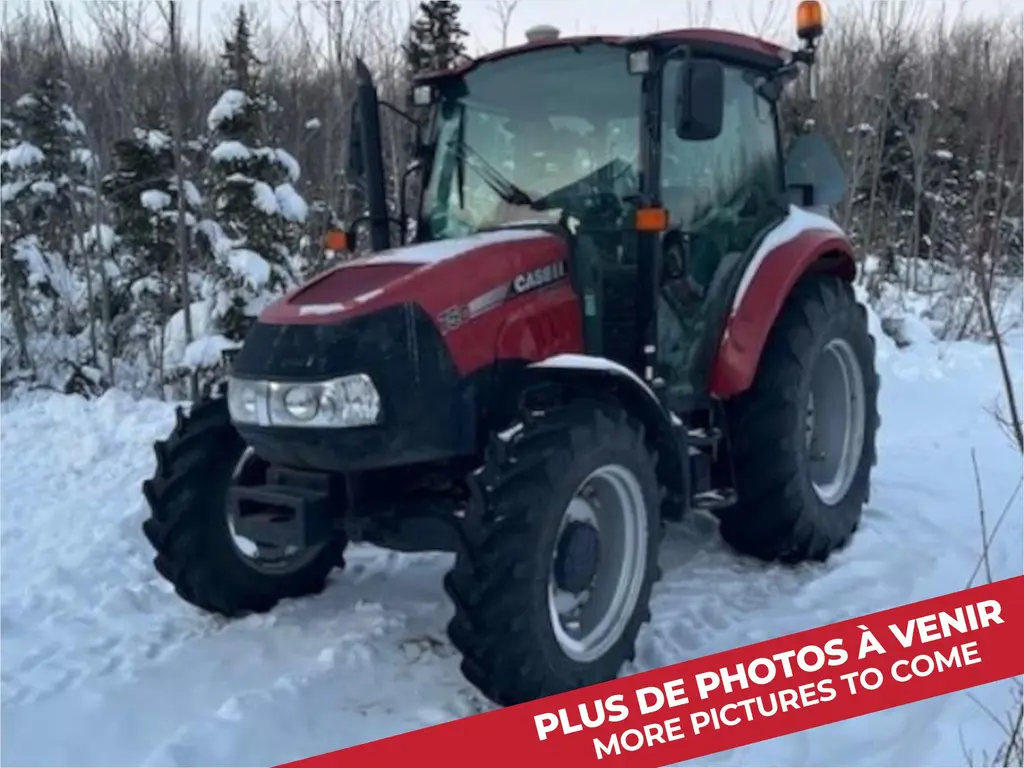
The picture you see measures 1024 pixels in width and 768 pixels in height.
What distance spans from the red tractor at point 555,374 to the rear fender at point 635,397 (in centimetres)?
1

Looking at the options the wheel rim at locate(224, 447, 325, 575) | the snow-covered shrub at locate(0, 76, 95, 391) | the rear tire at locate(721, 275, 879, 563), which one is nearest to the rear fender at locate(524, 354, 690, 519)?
the rear tire at locate(721, 275, 879, 563)

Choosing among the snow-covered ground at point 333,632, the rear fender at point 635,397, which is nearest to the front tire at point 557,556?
the rear fender at point 635,397

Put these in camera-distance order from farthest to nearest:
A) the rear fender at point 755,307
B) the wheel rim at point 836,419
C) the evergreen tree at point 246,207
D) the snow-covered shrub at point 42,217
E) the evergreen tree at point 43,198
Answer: the evergreen tree at point 43,198
the snow-covered shrub at point 42,217
the evergreen tree at point 246,207
the wheel rim at point 836,419
the rear fender at point 755,307

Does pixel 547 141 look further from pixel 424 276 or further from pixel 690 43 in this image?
pixel 424 276

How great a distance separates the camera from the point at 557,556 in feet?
10.9

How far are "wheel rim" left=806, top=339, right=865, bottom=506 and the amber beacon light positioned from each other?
1.43m

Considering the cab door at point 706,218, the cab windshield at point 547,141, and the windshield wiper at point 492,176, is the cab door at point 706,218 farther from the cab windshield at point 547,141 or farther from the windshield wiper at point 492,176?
the windshield wiper at point 492,176

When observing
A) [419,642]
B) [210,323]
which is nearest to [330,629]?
[419,642]

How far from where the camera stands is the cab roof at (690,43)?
3898mm

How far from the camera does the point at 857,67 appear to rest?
16922 mm

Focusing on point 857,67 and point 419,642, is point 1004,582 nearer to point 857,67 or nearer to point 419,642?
point 419,642

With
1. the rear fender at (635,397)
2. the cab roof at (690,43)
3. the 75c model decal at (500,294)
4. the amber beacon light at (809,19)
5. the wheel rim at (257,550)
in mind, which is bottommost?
the wheel rim at (257,550)

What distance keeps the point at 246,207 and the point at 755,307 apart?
6.25m

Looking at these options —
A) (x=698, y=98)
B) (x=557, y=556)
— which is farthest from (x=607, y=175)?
(x=557, y=556)
